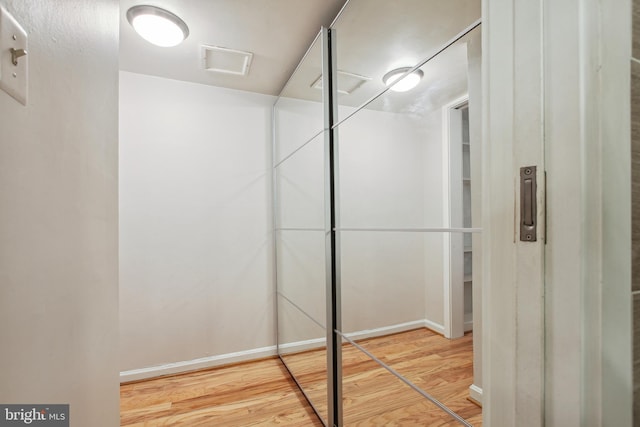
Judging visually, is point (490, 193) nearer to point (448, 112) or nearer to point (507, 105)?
point (507, 105)

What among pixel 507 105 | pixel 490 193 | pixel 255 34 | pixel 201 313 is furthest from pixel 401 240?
pixel 201 313

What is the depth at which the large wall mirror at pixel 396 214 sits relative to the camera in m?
0.78

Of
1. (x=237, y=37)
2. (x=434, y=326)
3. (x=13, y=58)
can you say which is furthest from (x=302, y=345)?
(x=237, y=37)

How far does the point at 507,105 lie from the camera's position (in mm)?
559

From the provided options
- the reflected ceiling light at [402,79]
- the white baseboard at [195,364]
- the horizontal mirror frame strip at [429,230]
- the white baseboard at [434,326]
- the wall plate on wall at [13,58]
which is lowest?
the white baseboard at [195,364]

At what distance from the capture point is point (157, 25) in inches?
61.2

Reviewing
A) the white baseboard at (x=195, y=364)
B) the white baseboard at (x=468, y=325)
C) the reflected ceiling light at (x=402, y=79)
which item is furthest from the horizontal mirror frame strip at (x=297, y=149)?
the white baseboard at (x=195, y=364)

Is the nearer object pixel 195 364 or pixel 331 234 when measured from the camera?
pixel 331 234

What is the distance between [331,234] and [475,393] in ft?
2.95

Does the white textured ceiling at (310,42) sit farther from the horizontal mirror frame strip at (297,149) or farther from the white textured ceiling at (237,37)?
the horizontal mirror frame strip at (297,149)

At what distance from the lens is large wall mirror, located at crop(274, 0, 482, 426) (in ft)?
2.57

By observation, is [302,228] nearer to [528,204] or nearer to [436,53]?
[436,53]

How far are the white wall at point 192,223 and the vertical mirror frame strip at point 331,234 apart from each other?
3.60 feet

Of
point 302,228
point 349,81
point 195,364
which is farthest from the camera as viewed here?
point 195,364
